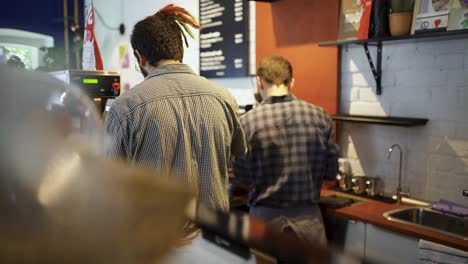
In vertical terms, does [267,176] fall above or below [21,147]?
below

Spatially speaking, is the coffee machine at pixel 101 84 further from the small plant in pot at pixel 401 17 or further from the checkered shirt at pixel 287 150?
the small plant in pot at pixel 401 17

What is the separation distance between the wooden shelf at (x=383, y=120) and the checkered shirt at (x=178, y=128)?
133 centimetres

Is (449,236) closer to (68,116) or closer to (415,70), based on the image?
(415,70)

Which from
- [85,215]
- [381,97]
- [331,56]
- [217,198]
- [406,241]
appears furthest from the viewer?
[331,56]

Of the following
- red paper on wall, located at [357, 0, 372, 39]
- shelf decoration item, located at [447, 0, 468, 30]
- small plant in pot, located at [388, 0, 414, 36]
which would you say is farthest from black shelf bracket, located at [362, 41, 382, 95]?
shelf decoration item, located at [447, 0, 468, 30]

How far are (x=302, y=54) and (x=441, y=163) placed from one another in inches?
50.1

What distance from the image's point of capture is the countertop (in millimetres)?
2271

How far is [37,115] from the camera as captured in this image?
296 mm

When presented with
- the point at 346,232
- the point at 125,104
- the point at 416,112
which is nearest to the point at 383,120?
the point at 416,112

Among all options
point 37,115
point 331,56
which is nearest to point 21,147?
point 37,115

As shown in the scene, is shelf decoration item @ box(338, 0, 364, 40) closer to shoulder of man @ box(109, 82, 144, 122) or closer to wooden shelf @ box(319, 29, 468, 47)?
wooden shelf @ box(319, 29, 468, 47)

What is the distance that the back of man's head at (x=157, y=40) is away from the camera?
2.01 meters

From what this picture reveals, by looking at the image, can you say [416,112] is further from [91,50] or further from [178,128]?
[91,50]

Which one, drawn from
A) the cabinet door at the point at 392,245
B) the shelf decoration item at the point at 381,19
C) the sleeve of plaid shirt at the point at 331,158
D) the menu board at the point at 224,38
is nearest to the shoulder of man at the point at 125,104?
the sleeve of plaid shirt at the point at 331,158
